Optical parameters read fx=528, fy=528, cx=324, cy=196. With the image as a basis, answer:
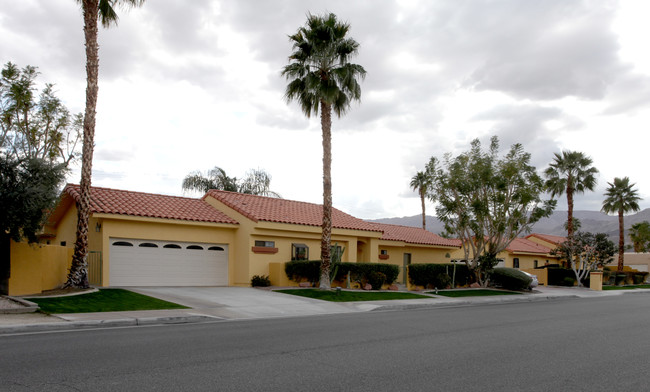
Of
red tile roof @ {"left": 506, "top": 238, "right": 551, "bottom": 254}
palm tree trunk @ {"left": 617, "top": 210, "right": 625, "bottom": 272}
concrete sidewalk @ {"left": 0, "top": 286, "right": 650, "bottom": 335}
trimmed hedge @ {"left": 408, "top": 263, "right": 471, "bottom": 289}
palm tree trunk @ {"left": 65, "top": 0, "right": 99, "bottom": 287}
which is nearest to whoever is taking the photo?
concrete sidewalk @ {"left": 0, "top": 286, "right": 650, "bottom": 335}

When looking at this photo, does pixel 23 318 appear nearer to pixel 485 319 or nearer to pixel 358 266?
pixel 485 319

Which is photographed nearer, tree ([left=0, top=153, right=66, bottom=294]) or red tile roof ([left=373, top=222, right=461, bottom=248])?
tree ([left=0, top=153, right=66, bottom=294])

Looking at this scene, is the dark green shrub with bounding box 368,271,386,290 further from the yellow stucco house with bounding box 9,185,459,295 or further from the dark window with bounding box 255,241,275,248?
the dark window with bounding box 255,241,275,248

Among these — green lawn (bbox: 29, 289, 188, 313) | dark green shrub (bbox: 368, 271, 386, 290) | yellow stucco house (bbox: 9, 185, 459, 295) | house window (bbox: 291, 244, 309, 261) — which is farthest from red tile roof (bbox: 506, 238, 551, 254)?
green lawn (bbox: 29, 289, 188, 313)

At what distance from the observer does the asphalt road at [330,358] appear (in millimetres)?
6855

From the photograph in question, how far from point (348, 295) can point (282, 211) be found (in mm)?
8488

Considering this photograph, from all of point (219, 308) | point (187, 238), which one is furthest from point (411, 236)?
point (219, 308)

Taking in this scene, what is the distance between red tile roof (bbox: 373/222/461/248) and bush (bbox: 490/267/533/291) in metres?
6.75

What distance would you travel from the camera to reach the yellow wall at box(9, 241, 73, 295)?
1731 cm

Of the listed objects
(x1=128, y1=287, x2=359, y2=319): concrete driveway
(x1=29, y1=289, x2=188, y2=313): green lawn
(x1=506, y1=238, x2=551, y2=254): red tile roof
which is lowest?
(x1=128, y1=287, x2=359, y2=319): concrete driveway

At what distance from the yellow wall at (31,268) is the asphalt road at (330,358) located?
7.96 m

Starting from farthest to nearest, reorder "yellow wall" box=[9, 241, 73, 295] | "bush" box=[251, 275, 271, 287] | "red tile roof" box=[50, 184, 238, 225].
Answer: "bush" box=[251, 275, 271, 287]
"red tile roof" box=[50, 184, 238, 225]
"yellow wall" box=[9, 241, 73, 295]

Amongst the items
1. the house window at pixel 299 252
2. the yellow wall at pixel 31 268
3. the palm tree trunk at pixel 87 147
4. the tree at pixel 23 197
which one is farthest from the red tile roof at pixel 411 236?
the tree at pixel 23 197

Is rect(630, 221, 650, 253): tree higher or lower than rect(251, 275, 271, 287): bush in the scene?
higher
